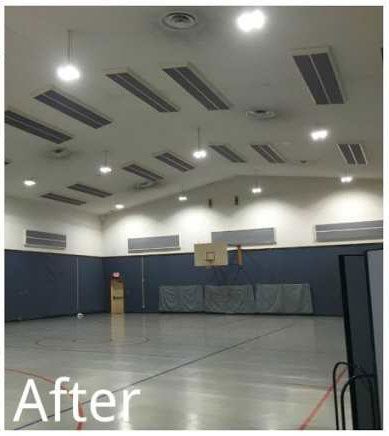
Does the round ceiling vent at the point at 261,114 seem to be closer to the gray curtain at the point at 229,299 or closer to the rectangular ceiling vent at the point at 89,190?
the rectangular ceiling vent at the point at 89,190

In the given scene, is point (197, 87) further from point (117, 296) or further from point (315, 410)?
point (117, 296)

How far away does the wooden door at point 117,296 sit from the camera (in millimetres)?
21234

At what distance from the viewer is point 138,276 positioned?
70.5 ft

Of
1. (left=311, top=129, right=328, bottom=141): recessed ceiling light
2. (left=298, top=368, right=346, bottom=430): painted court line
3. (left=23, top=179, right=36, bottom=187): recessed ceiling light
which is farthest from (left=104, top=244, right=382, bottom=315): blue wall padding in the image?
(left=298, top=368, right=346, bottom=430): painted court line

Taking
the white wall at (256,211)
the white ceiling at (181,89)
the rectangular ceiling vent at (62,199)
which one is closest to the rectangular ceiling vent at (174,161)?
the white ceiling at (181,89)

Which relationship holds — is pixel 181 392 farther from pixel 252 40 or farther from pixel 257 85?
pixel 257 85

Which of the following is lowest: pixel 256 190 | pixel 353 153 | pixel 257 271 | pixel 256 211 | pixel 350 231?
pixel 257 271

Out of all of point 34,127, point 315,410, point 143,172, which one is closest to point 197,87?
point 34,127

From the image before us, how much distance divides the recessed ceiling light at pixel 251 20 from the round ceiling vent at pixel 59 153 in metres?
7.88

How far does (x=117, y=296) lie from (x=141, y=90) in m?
13.6

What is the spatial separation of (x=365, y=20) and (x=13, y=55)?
5.75m

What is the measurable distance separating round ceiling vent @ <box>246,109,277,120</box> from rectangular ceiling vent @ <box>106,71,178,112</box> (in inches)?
68.3

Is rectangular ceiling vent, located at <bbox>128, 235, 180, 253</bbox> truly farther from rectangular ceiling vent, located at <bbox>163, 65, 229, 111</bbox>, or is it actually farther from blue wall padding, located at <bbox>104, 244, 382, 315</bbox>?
rectangular ceiling vent, located at <bbox>163, 65, 229, 111</bbox>

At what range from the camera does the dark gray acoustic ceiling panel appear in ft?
62.3
